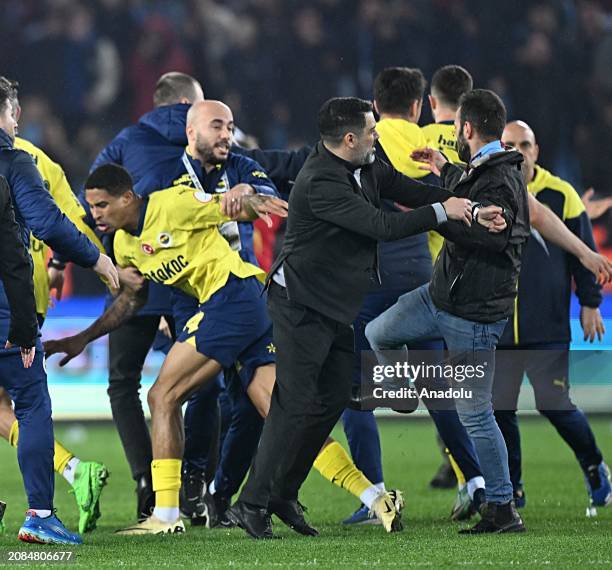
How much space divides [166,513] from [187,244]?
3.73 ft

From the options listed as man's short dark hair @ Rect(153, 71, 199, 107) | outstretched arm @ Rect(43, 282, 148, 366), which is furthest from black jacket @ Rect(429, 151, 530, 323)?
man's short dark hair @ Rect(153, 71, 199, 107)

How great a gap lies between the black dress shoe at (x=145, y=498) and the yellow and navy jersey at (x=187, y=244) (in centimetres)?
100

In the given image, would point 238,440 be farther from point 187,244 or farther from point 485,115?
point 485,115

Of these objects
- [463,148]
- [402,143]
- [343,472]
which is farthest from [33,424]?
[402,143]

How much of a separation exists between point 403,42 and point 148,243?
755cm

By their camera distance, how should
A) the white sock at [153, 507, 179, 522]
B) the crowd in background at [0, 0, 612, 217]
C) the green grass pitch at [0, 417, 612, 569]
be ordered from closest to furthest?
the green grass pitch at [0, 417, 612, 569]
the white sock at [153, 507, 179, 522]
the crowd in background at [0, 0, 612, 217]

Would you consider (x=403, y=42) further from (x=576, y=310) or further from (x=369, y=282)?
(x=369, y=282)

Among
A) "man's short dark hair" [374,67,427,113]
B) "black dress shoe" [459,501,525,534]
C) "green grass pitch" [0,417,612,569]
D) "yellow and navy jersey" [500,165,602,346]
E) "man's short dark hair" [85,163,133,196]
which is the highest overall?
"man's short dark hair" [374,67,427,113]

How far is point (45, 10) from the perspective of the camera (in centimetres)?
1365

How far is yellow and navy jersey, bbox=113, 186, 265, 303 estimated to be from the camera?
621 cm

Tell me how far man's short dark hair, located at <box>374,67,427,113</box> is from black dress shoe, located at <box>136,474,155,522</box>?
2105 millimetres

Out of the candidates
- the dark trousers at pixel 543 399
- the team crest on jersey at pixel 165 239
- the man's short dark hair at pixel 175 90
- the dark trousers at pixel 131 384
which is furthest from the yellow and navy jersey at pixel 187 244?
the dark trousers at pixel 543 399

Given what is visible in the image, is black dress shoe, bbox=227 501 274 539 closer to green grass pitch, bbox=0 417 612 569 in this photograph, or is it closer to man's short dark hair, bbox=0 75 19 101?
green grass pitch, bbox=0 417 612 569

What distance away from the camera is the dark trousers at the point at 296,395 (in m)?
5.61
